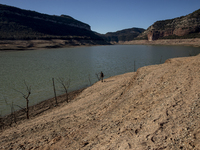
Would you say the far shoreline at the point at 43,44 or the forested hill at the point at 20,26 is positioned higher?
the forested hill at the point at 20,26

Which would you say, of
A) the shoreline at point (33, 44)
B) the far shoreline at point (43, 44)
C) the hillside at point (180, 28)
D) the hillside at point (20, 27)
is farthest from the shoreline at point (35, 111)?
the hillside at point (180, 28)

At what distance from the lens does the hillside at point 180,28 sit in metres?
123

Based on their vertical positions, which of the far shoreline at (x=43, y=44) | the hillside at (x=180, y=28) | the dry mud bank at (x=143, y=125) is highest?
the hillside at (x=180, y=28)

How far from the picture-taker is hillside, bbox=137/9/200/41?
4847 inches

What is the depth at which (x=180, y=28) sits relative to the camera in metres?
136

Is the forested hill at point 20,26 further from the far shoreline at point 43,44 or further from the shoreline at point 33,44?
the far shoreline at point 43,44

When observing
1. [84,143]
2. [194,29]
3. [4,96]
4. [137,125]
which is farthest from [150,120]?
[194,29]

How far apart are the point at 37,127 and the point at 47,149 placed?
9.81ft

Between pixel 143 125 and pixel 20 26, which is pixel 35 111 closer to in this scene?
pixel 143 125

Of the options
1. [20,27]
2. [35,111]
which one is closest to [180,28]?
[20,27]

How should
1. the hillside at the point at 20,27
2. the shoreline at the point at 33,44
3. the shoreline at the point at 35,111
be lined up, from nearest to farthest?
1. the shoreline at the point at 35,111
2. the shoreline at the point at 33,44
3. the hillside at the point at 20,27

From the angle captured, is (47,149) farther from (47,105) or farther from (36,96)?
(36,96)

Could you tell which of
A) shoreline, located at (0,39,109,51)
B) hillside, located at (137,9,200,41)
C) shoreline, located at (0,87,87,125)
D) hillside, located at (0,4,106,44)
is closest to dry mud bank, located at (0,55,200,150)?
shoreline, located at (0,87,87,125)

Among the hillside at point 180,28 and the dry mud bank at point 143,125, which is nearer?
the dry mud bank at point 143,125
